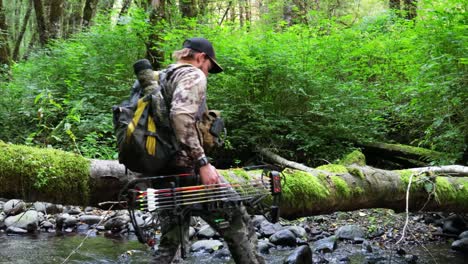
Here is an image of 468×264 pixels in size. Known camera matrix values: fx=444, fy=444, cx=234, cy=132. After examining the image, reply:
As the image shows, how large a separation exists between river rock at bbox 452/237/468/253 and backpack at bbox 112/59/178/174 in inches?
214

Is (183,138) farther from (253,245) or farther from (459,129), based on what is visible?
(459,129)

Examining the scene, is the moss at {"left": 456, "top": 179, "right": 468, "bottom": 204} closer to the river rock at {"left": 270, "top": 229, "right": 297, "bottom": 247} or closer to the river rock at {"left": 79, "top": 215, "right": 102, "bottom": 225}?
the river rock at {"left": 270, "top": 229, "right": 297, "bottom": 247}

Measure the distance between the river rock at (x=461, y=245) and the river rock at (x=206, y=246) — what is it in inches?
146

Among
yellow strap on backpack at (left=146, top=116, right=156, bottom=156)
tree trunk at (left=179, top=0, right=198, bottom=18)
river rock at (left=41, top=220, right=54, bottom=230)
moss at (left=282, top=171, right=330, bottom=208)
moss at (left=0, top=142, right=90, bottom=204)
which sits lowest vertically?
river rock at (left=41, top=220, right=54, bottom=230)

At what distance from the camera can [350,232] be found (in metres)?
7.73

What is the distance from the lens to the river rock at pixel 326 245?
6.98 metres

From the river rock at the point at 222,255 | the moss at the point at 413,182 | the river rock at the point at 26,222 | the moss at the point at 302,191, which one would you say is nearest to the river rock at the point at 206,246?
the river rock at the point at 222,255

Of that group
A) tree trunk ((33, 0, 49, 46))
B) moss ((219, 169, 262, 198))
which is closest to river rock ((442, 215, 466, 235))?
moss ((219, 169, 262, 198))

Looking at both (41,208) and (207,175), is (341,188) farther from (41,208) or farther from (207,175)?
(41,208)

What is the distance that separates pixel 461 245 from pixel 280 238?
281cm

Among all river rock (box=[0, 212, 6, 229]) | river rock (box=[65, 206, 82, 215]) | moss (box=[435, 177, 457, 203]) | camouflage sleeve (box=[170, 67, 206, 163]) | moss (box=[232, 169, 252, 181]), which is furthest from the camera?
river rock (box=[65, 206, 82, 215])

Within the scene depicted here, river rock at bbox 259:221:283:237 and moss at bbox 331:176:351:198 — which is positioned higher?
moss at bbox 331:176:351:198

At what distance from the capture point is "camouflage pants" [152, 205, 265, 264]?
12.5ft

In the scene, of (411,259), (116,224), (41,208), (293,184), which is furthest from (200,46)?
(41,208)
